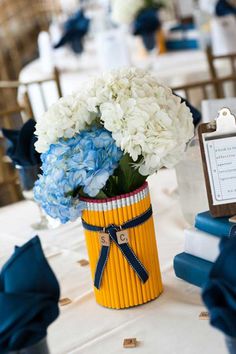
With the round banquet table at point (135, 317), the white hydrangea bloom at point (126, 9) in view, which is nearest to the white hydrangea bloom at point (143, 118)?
the round banquet table at point (135, 317)

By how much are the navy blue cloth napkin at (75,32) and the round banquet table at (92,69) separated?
8cm

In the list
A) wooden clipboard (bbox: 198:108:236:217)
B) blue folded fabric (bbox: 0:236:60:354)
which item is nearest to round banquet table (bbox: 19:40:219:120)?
wooden clipboard (bbox: 198:108:236:217)

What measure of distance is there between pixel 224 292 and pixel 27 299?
0.95 feet

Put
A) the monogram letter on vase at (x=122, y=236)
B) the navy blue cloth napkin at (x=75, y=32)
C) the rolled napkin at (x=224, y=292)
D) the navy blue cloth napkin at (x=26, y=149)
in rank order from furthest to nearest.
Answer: the navy blue cloth napkin at (x=75, y=32)
the navy blue cloth napkin at (x=26, y=149)
the monogram letter on vase at (x=122, y=236)
the rolled napkin at (x=224, y=292)

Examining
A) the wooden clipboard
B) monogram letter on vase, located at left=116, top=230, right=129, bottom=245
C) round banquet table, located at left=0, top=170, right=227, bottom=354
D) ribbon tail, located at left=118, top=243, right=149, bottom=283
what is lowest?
round banquet table, located at left=0, top=170, right=227, bottom=354

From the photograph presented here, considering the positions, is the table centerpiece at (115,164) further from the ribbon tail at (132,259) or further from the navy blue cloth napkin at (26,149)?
the navy blue cloth napkin at (26,149)

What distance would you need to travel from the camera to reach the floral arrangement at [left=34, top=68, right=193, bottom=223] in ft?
4.22

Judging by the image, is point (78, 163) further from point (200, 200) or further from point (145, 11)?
point (145, 11)

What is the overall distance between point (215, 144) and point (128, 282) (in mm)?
315

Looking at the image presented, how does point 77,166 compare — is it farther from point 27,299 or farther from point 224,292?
point 224,292

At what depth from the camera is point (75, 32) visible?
4.92 meters

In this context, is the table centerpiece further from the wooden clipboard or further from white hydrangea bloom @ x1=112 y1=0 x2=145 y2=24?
white hydrangea bloom @ x1=112 y1=0 x2=145 y2=24

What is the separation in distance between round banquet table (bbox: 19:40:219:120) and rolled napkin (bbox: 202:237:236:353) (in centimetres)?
264

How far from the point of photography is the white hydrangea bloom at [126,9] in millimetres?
4566
